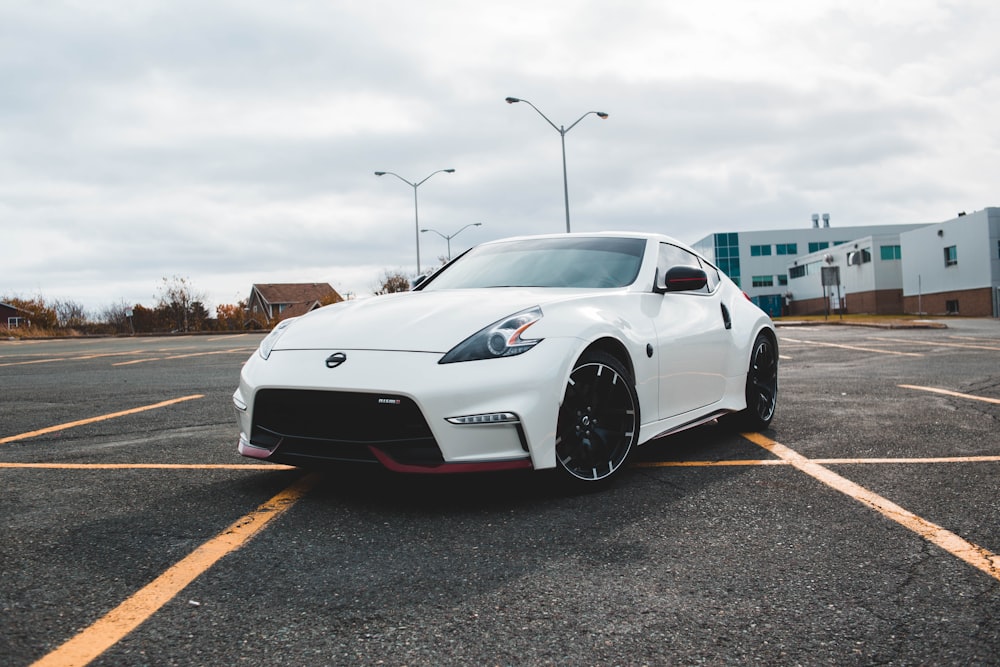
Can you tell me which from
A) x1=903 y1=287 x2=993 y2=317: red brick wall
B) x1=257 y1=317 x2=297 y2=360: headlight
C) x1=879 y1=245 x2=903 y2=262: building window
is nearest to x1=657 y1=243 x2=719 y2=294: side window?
x1=257 y1=317 x2=297 y2=360: headlight

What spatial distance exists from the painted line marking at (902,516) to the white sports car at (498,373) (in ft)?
2.31

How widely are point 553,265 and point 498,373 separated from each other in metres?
1.63

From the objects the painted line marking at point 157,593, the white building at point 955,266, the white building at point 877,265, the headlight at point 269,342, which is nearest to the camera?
the painted line marking at point 157,593

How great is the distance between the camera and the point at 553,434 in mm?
3912

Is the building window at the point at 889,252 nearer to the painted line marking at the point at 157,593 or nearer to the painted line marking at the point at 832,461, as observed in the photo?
the painted line marking at the point at 832,461

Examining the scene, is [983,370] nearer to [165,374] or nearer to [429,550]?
[429,550]

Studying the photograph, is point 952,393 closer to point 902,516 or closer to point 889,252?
point 902,516

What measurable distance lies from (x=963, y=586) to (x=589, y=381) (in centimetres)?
189

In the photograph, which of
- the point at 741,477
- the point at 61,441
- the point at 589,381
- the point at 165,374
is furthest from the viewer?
the point at 165,374

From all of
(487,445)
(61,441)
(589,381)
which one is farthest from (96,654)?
(61,441)

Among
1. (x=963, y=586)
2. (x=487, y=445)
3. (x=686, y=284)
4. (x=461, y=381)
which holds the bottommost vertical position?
(x=963, y=586)

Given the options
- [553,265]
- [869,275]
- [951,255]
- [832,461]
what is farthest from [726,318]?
[869,275]

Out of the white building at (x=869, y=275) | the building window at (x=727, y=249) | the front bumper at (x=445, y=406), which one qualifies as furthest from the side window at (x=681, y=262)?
the building window at (x=727, y=249)

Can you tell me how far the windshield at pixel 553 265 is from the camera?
5066 millimetres
